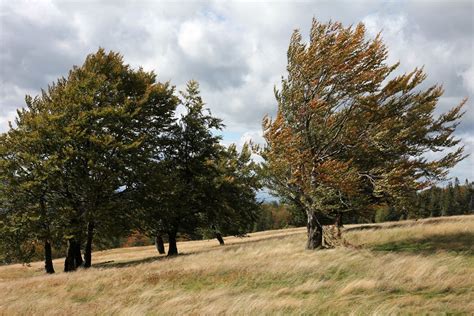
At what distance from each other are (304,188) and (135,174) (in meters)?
11.0

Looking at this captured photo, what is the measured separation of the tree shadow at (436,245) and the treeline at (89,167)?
7.09m

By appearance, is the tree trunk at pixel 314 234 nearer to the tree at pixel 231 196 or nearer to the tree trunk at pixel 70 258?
the tree at pixel 231 196

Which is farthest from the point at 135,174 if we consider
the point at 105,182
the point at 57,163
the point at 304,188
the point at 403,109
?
the point at 403,109

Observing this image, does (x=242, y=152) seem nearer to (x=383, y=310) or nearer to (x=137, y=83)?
(x=137, y=83)

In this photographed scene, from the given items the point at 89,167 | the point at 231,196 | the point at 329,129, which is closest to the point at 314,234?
the point at 329,129

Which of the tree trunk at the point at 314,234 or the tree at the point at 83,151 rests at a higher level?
the tree at the point at 83,151

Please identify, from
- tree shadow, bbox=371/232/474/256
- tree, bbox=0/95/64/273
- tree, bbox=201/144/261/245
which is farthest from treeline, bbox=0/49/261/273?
tree shadow, bbox=371/232/474/256

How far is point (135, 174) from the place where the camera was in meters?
23.0

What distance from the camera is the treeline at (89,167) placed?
2131 centimetres

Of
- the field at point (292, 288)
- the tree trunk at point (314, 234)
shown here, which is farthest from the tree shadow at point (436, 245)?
the tree trunk at point (314, 234)

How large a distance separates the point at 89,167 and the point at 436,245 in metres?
17.3

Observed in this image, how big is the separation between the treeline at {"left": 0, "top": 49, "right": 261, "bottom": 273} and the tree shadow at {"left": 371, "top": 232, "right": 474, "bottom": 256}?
709cm

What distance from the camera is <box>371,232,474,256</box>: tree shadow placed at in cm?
1394

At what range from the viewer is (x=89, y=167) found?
21.1 meters
